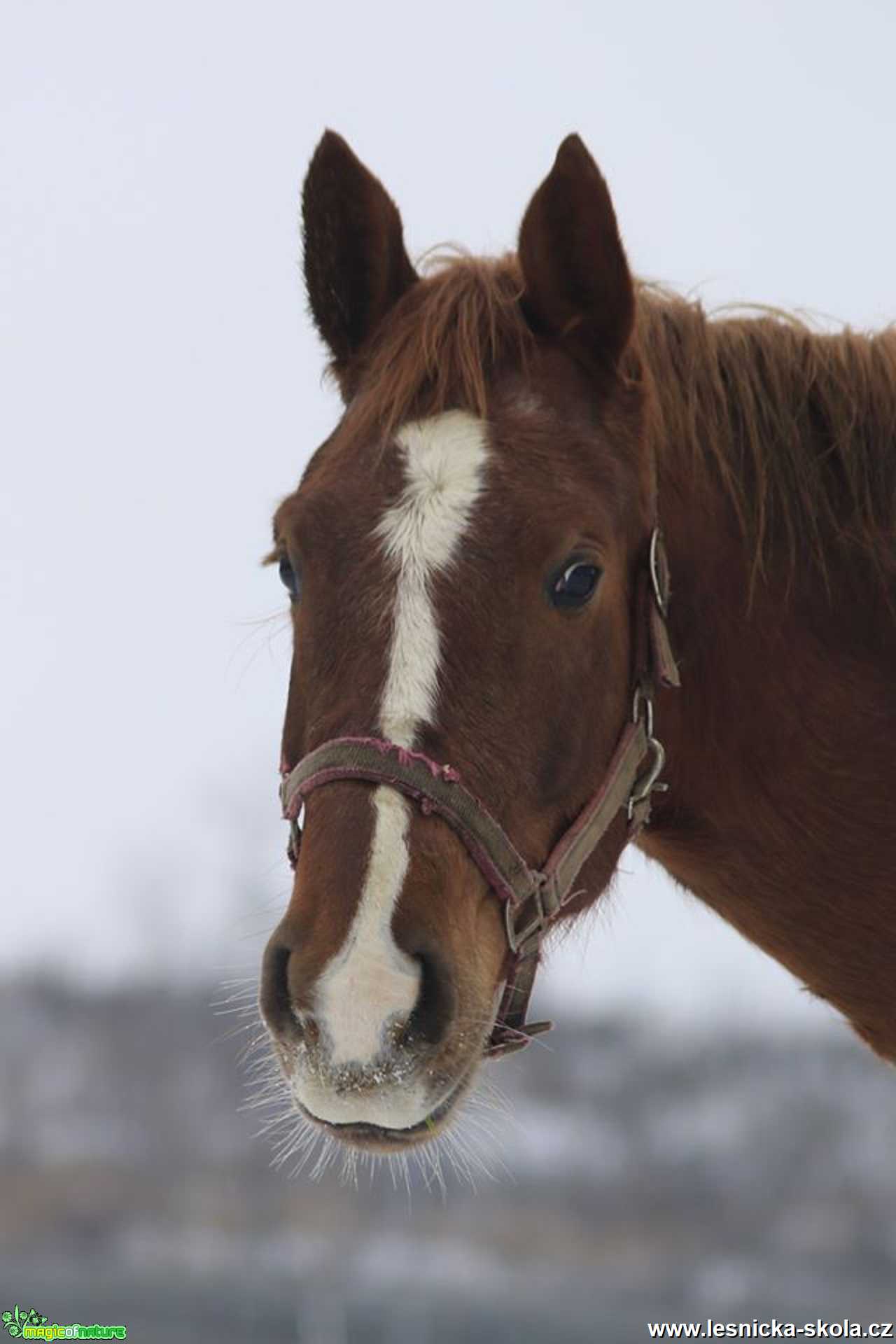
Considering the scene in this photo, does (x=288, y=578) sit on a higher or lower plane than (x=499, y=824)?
higher

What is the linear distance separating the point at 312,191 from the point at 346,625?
1.57 metres

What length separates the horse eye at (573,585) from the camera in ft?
13.2

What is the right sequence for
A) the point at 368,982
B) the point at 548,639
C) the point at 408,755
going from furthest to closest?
the point at 548,639, the point at 408,755, the point at 368,982

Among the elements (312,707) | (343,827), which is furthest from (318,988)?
(312,707)

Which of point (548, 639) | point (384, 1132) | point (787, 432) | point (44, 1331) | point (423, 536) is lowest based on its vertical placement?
point (44, 1331)

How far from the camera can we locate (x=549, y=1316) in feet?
81.7

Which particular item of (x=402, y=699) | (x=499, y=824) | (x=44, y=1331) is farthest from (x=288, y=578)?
(x=44, y=1331)

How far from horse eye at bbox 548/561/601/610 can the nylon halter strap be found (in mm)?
278

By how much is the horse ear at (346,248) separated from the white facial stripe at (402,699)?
0.73 metres

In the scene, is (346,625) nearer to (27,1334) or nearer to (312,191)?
(312,191)

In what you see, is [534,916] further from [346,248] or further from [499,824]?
[346,248]

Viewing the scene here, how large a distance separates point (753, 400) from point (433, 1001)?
2.03 metres

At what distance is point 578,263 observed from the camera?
4473mm

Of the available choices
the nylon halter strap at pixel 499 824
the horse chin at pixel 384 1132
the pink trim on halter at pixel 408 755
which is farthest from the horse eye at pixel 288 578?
the horse chin at pixel 384 1132
